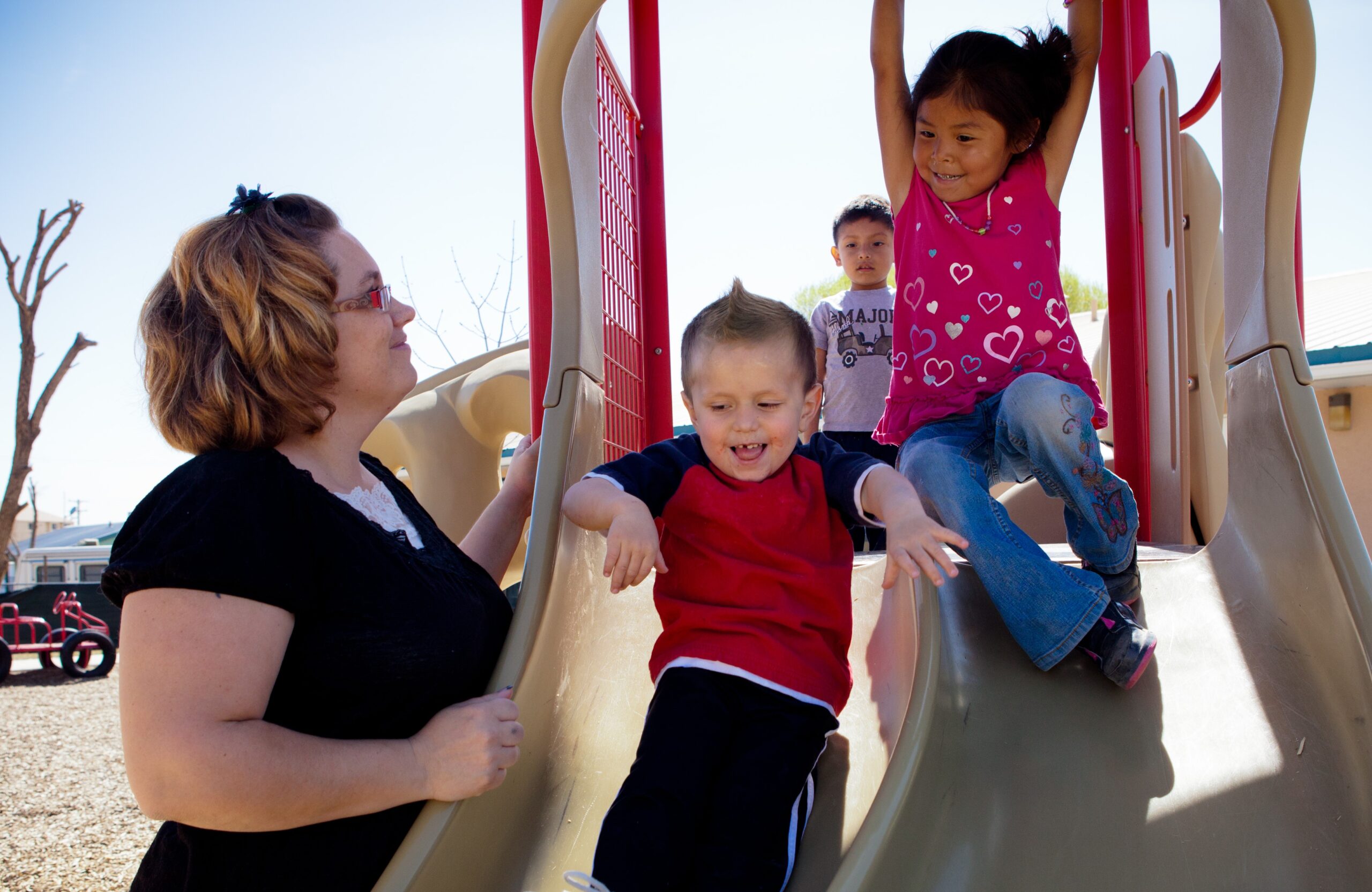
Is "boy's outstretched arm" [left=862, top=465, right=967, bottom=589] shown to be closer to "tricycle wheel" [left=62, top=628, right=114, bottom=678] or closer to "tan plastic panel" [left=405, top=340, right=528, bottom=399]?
"tan plastic panel" [left=405, top=340, right=528, bottom=399]

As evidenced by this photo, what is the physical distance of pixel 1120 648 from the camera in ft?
5.37

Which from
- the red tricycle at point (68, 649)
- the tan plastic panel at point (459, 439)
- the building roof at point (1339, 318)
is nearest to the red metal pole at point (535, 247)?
the tan plastic panel at point (459, 439)

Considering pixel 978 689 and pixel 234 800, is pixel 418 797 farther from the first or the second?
pixel 978 689

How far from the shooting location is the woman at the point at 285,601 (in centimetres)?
107

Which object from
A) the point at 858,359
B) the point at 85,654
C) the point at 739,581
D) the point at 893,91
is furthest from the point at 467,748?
the point at 85,654

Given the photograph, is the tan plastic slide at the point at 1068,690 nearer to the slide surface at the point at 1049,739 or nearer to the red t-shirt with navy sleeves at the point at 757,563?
the slide surface at the point at 1049,739

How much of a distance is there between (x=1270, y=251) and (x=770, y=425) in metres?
1.04

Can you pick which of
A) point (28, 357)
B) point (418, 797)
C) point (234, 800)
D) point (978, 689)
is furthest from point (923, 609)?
point (28, 357)

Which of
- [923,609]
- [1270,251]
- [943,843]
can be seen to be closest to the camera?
[943,843]

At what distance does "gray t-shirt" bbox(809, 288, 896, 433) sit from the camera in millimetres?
3764

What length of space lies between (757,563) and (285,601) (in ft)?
2.55

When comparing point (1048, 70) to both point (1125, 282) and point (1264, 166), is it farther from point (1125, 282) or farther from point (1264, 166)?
point (1125, 282)

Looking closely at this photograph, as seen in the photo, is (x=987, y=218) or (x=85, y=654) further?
(x=85, y=654)

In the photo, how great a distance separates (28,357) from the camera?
41.3 ft
